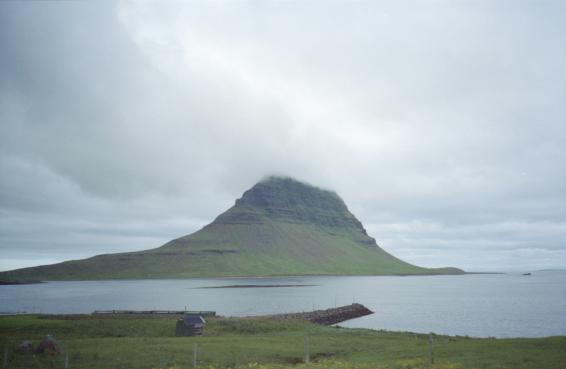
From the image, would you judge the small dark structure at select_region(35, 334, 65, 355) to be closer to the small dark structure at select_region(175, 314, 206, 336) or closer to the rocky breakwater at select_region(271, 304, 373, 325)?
the small dark structure at select_region(175, 314, 206, 336)

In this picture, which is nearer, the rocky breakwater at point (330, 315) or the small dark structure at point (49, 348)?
the small dark structure at point (49, 348)

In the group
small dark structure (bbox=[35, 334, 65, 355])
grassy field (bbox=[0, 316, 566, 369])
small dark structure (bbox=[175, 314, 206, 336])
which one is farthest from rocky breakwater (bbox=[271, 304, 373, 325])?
small dark structure (bbox=[35, 334, 65, 355])

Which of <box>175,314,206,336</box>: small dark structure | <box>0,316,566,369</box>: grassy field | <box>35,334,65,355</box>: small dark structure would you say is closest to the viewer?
<box>0,316,566,369</box>: grassy field

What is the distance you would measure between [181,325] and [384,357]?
33.5 metres

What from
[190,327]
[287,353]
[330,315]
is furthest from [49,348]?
[330,315]

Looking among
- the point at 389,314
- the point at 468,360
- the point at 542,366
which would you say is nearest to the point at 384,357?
the point at 468,360

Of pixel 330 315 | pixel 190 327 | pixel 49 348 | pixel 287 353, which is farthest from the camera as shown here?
pixel 330 315

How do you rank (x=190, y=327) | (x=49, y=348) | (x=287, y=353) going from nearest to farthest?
(x=49, y=348)
(x=287, y=353)
(x=190, y=327)

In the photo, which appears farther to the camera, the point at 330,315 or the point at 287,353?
the point at 330,315

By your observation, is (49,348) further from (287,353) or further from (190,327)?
(287,353)

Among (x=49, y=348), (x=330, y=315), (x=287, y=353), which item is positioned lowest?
(x=330, y=315)

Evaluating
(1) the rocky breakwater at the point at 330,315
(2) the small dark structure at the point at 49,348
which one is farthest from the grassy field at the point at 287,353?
(1) the rocky breakwater at the point at 330,315

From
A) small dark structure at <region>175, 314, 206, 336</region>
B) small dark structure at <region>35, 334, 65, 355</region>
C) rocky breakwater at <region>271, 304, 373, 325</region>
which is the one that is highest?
small dark structure at <region>35, 334, 65, 355</region>

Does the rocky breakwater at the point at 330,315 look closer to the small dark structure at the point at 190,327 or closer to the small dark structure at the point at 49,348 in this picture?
the small dark structure at the point at 190,327
